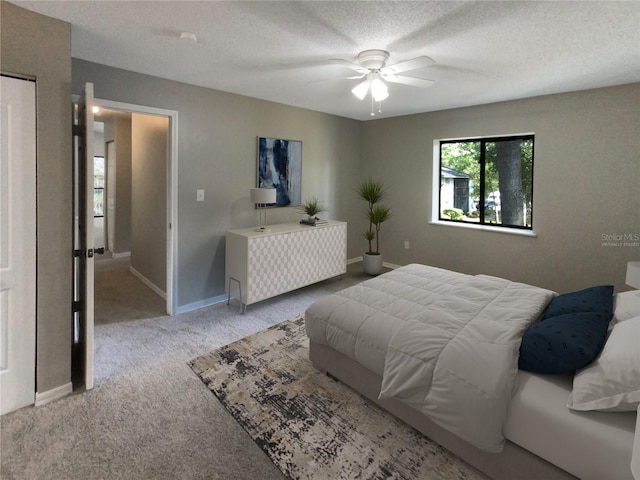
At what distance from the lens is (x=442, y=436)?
185 cm

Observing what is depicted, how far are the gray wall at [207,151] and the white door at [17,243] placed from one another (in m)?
1.10

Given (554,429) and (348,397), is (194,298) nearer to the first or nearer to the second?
(348,397)

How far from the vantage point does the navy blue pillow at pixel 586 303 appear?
6.64 feet

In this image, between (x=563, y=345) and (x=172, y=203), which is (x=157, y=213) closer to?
(x=172, y=203)

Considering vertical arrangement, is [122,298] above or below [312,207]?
below

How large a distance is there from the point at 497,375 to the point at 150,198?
14.0 feet

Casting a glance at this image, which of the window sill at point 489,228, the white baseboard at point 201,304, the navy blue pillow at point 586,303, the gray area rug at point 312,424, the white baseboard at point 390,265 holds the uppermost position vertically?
the window sill at point 489,228

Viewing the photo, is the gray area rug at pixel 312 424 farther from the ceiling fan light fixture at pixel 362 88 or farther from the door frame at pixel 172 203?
the ceiling fan light fixture at pixel 362 88

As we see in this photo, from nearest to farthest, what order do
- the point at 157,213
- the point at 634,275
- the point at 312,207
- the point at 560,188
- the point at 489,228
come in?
1. the point at 634,275
2. the point at 560,188
3. the point at 157,213
4. the point at 489,228
5. the point at 312,207

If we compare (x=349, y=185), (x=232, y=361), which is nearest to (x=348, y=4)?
(x=232, y=361)

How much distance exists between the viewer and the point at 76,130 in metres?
2.29

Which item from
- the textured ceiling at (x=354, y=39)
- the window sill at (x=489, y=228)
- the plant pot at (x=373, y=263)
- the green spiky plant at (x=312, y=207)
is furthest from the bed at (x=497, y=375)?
the plant pot at (x=373, y=263)

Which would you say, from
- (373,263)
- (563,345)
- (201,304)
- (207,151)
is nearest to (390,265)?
(373,263)

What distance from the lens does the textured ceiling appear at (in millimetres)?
2021
